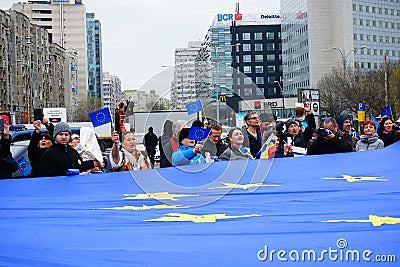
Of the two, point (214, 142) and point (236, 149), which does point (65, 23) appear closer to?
point (214, 142)

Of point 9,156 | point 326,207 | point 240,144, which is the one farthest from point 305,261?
point 9,156

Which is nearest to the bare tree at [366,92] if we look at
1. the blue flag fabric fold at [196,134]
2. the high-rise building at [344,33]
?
the high-rise building at [344,33]

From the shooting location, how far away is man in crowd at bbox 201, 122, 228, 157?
8734 millimetres

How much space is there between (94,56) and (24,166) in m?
169

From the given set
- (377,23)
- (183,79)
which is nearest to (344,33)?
(377,23)

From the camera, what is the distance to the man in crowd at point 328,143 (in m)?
9.75

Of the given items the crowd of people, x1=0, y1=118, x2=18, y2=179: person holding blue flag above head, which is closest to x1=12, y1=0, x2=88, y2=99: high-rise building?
the crowd of people

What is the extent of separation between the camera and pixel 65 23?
142250mm

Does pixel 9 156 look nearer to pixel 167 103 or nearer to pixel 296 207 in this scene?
pixel 167 103

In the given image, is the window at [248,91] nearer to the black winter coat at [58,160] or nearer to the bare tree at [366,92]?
the black winter coat at [58,160]

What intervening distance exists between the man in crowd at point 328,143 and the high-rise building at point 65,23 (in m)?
131

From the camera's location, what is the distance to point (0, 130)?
352 inches

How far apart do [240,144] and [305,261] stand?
4664 millimetres

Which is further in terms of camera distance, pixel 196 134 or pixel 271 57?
pixel 271 57
